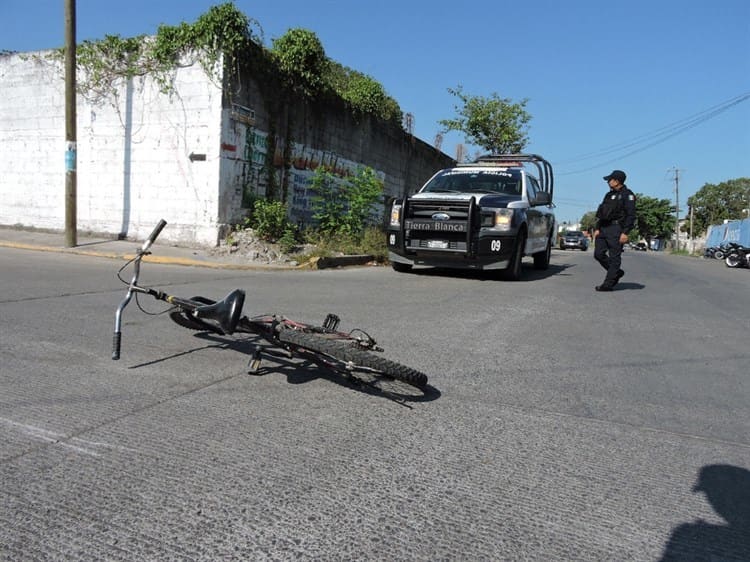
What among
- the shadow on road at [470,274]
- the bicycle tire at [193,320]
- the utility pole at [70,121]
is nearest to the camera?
the bicycle tire at [193,320]

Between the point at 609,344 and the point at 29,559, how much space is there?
4626mm

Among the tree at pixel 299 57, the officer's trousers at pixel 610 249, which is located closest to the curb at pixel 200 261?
the tree at pixel 299 57

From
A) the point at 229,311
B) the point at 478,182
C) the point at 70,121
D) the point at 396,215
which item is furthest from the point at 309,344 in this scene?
the point at 70,121

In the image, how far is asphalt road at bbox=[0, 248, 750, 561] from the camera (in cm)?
197

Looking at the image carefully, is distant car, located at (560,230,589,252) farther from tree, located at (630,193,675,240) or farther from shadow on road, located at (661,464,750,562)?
tree, located at (630,193,675,240)

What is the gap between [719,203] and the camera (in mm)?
89125

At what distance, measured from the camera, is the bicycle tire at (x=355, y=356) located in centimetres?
300

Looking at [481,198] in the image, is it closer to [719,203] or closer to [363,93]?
[363,93]

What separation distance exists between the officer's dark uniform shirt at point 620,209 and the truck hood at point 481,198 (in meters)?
1.42

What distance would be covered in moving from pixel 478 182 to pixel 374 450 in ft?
28.1

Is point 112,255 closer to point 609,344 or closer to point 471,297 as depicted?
point 471,297

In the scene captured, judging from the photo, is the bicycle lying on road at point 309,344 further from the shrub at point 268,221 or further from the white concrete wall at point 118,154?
the white concrete wall at point 118,154

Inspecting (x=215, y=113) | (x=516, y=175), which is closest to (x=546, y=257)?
(x=516, y=175)

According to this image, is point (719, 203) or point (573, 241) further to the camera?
point (719, 203)
